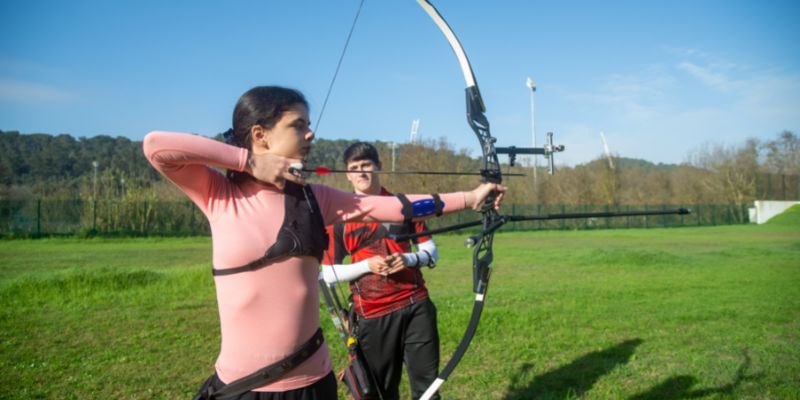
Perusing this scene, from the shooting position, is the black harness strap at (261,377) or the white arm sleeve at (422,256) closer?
the black harness strap at (261,377)

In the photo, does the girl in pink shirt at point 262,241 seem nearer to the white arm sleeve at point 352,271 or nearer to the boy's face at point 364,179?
the white arm sleeve at point 352,271

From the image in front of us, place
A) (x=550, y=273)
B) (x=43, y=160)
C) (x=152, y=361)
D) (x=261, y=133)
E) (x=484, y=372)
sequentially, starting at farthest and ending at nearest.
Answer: (x=43, y=160), (x=550, y=273), (x=152, y=361), (x=484, y=372), (x=261, y=133)

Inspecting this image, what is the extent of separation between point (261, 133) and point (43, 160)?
238 feet

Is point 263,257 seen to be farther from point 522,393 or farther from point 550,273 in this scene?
point 550,273

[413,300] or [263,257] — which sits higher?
[263,257]

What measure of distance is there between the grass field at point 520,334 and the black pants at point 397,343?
1246 mm

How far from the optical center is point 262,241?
188 centimetres

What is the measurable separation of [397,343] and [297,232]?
6.47 ft

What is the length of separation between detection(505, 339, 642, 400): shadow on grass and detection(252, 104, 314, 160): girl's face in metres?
3.42

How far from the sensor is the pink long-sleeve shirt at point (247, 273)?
71.6 inches

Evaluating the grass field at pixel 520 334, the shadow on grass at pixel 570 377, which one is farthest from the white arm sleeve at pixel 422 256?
the shadow on grass at pixel 570 377

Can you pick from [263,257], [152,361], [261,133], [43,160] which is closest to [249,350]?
[263,257]

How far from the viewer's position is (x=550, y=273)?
43.9 feet

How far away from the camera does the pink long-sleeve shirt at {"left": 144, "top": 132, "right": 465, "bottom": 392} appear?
1.82m
